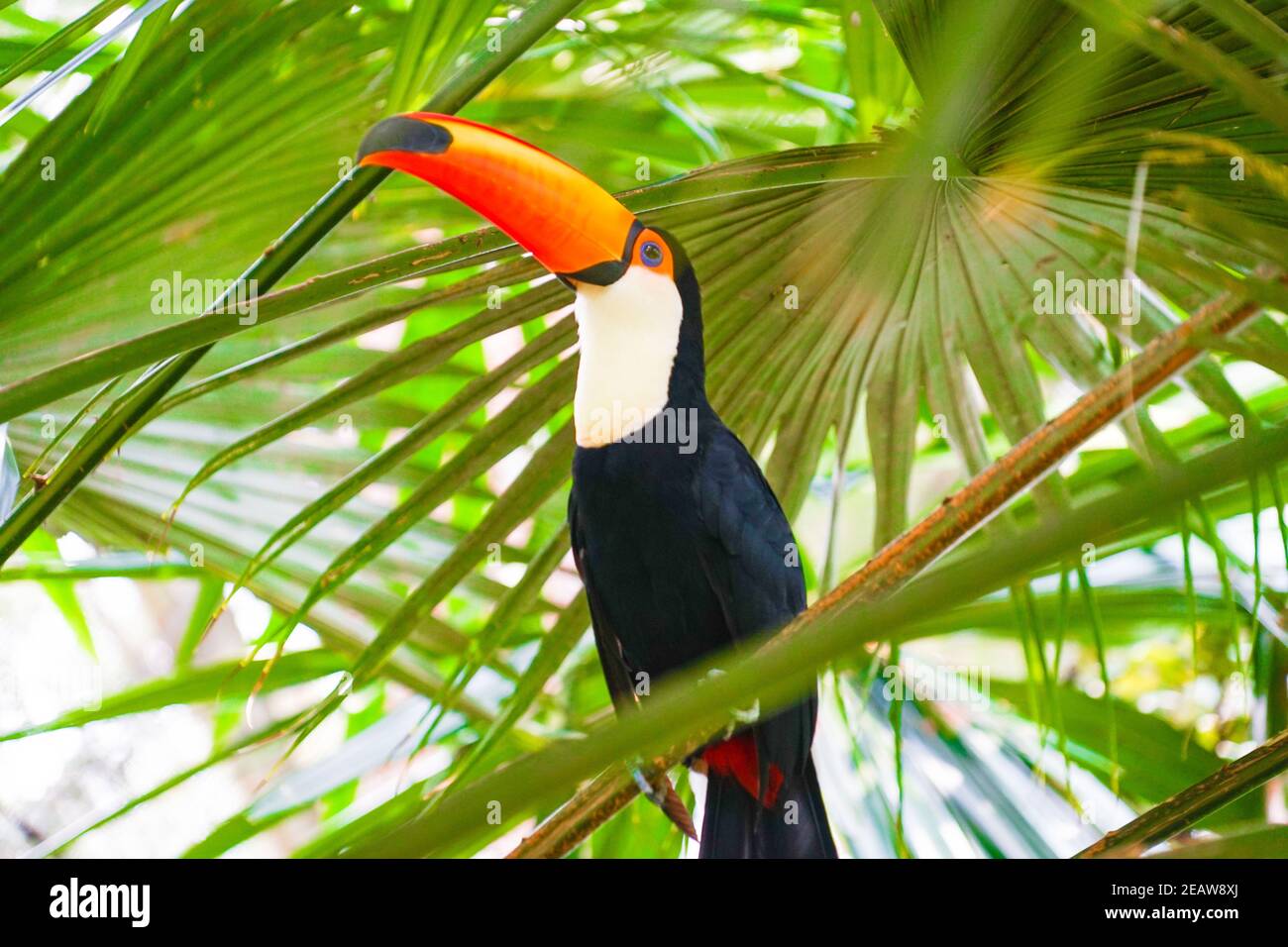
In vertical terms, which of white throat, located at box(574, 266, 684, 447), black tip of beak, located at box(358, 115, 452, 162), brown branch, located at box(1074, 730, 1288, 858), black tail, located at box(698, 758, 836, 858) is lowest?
brown branch, located at box(1074, 730, 1288, 858)

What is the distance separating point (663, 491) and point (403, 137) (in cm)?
53

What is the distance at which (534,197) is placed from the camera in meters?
1.46

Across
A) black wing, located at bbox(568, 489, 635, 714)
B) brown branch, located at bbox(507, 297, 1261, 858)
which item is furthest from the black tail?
brown branch, located at bbox(507, 297, 1261, 858)

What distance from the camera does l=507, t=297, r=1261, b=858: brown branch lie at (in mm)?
864

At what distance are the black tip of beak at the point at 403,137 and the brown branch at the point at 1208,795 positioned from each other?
0.93m

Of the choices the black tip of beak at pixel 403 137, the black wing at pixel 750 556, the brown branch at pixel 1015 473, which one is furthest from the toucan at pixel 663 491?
the brown branch at pixel 1015 473

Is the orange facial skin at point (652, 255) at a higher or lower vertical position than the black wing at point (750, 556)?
higher

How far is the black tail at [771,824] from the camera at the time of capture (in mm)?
1484

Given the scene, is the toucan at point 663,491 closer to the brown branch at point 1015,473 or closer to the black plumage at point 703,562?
the black plumage at point 703,562

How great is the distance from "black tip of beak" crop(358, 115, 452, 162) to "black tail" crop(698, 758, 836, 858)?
2.84 feet

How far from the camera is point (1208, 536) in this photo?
1.07 metres

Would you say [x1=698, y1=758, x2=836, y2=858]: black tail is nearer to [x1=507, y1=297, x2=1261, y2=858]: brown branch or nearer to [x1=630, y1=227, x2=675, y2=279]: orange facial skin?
[x1=507, y1=297, x2=1261, y2=858]: brown branch

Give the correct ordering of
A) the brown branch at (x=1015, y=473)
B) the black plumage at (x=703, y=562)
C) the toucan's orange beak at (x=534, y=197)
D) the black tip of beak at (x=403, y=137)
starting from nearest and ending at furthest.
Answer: the brown branch at (x=1015, y=473)
the black tip of beak at (x=403, y=137)
the toucan's orange beak at (x=534, y=197)
the black plumage at (x=703, y=562)

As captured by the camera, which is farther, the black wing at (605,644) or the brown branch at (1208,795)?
the black wing at (605,644)
